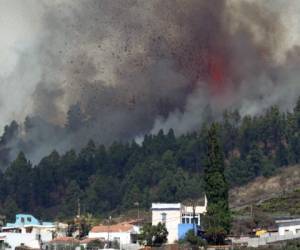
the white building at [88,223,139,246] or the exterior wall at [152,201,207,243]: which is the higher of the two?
the exterior wall at [152,201,207,243]

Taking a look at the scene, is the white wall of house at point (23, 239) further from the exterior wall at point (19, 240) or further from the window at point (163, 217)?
the window at point (163, 217)

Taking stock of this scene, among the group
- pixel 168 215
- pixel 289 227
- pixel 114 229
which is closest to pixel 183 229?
pixel 168 215

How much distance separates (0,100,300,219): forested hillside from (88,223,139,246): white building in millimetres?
41209

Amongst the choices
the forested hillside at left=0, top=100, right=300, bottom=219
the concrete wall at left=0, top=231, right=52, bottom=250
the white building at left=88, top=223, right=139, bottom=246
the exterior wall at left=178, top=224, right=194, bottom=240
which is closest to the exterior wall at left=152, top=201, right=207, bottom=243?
the exterior wall at left=178, top=224, right=194, bottom=240

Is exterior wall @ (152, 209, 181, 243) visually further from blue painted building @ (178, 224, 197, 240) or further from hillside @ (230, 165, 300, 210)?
hillside @ (230, 165, 300, 210)

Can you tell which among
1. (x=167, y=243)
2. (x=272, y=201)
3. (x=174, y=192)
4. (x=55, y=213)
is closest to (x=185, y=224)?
(x=167, y=243)

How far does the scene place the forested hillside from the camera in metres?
181

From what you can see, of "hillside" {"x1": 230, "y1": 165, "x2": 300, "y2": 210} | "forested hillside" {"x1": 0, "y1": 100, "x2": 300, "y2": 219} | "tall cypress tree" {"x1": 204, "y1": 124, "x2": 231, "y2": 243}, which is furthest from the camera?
"forested hillside" {"x1": 0, "y1": 100, "x2": 300, "y2": 219}

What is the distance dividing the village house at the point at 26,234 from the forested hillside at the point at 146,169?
108 feet

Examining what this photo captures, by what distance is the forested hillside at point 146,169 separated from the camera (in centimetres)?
18125

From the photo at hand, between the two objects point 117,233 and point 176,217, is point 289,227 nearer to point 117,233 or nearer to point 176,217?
point 176,217

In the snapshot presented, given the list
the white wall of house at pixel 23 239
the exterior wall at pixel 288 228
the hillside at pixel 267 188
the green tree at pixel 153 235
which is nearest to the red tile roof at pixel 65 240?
the white wall of house at pixel 23 239

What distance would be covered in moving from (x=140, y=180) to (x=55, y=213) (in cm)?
1642

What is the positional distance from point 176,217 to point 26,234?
63.8 feet
